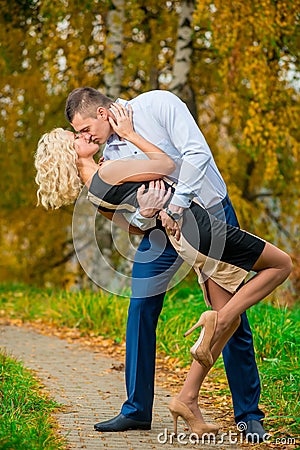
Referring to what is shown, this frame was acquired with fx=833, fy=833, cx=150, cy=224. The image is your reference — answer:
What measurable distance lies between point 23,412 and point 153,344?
0.78 metres

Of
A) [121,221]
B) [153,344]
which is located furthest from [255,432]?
[121,221]

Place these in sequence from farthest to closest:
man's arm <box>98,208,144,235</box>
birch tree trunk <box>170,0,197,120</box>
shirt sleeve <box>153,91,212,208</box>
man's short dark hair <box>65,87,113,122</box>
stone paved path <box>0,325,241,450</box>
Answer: birch tree trunk <box>170,0,197,120</box>, man's arm <box>98,208,144,235</box>, man's short dark hair <box>65,87,113,122</box>, stone paved path <box>0,325,241,450</box>, shirt sleeve <box>153,91,212,208</box>

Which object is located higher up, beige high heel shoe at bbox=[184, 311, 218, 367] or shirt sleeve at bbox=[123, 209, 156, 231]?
shirt sleeve at bbox=[123, 209, 156, 231]

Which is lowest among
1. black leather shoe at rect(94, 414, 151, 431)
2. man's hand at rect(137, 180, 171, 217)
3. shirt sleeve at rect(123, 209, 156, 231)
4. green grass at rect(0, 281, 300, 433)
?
green grass at rect(0, 281, 300, 433)

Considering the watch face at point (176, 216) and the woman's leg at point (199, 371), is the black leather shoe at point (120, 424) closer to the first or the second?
the woman's leg at point (199, 371)

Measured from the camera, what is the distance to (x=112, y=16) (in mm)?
9711

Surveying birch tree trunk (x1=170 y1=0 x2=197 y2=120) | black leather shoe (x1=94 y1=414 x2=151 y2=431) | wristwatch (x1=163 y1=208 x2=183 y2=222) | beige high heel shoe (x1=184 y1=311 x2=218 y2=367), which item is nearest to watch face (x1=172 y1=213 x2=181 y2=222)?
wristwatch (x1=163 y1=208 x2=183 y2=222)

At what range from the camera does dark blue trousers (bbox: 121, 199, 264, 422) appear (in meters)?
4.22

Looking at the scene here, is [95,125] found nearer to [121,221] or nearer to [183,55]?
[121,221]

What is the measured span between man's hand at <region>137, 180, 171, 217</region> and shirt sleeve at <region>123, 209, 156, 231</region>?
38mm

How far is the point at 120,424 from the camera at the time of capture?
4.24m

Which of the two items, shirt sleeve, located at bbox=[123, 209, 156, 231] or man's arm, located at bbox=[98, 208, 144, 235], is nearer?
shirt sleeve, located at bbox=[123, 209, 156, 231]

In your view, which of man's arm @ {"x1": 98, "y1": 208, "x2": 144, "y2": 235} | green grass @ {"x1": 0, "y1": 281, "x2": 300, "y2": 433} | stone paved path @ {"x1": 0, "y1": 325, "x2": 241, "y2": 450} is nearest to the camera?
stone paved path @ {"x1": 0, "y1": 325, "x2": 241, "y2": 450}

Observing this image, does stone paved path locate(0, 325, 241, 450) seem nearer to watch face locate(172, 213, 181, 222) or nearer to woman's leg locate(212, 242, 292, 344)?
woman's leg locate(212, 242, 292, 344)
